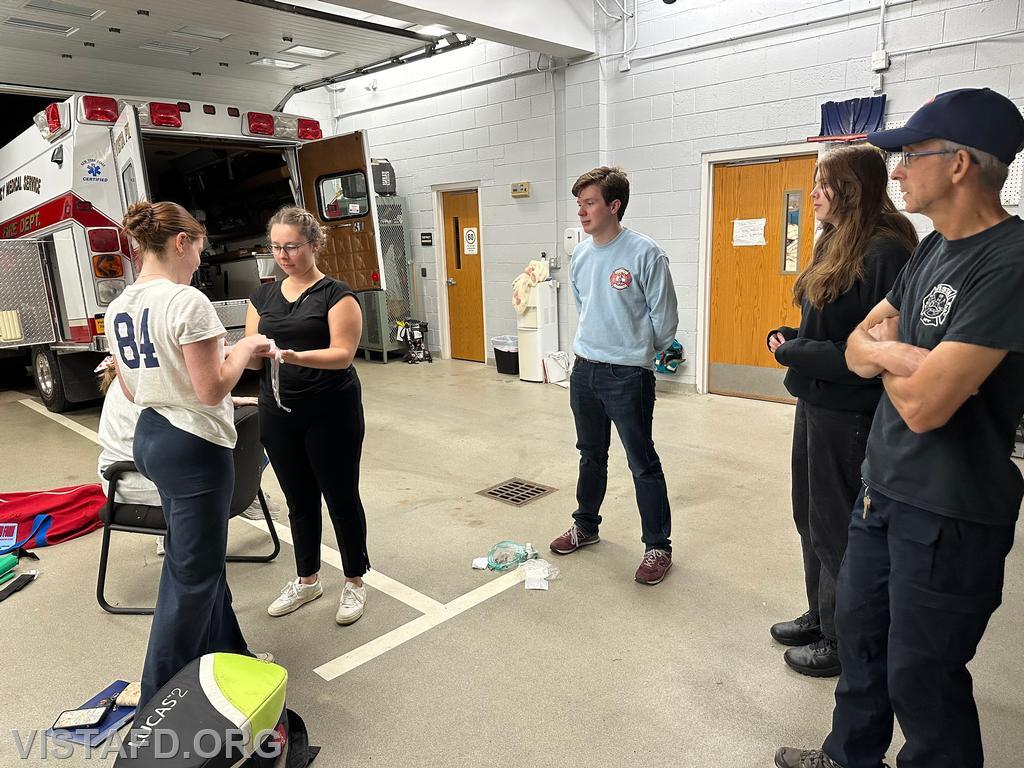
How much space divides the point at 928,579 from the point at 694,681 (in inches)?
44.4

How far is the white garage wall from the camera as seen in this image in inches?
198

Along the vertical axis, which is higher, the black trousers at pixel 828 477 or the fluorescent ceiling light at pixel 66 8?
the fluorescent ceiling light at pixel 66 8

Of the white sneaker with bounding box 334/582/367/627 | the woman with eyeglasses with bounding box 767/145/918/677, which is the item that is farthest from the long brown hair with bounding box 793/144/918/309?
the white sneaker with bounding box 334/582/367/627

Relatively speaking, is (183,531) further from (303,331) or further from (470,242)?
(470,242)

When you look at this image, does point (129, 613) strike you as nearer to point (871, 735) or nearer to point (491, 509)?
point (491, 509)

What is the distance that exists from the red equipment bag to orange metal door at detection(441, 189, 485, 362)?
5120mm

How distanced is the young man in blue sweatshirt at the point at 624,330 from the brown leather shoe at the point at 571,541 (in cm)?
34

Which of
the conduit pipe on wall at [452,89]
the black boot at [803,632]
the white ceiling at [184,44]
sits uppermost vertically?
the white ceiling at [184,44]

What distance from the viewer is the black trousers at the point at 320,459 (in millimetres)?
2584

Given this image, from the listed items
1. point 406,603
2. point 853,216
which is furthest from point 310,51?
point 853,216

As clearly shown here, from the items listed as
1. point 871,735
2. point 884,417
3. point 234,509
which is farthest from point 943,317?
point 234,509

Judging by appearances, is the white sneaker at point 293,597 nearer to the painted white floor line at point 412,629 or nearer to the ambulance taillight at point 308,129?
the painted white floor line at point 412,629

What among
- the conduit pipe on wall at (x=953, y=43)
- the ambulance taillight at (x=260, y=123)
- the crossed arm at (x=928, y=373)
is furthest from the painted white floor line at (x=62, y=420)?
the conduit pipe on wall at (x=953, y=43)

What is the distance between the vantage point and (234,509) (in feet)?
9.29
